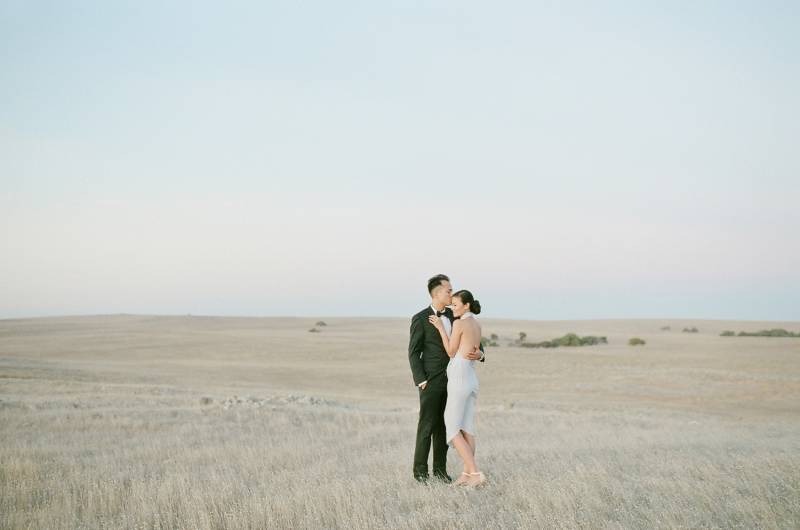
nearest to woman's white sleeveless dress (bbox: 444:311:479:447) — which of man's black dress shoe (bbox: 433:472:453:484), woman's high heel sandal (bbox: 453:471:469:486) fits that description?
woman's high heel sandal (bbox: 453:471:469:486)

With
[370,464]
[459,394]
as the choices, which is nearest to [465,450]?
[459,394]

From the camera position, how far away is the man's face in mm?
7332

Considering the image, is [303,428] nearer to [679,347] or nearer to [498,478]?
[498,478]

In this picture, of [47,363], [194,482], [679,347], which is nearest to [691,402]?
[679,347]

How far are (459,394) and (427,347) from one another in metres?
0.65

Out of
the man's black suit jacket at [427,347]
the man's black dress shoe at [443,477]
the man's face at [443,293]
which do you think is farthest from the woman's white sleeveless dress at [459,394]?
the man's black dress shoe at [443,477]

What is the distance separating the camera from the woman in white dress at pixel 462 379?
713 centimetres

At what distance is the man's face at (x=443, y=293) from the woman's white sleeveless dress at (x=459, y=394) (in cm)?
29

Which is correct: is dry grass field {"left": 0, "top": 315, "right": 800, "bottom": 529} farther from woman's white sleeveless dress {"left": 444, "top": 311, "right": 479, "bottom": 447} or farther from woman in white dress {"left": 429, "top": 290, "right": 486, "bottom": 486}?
woman's white sleeveless dress {"left": 444, "top": 311, "right": 479, "bottom": 447}

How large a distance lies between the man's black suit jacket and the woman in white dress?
147 millimetres

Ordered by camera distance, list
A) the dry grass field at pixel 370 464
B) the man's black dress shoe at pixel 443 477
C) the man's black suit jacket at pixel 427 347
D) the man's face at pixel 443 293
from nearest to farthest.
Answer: the dry grass field at pixel 370 464 < the man's face at pixel 443 293 < the man's black suit jacket at pixel 427 347 < the man's black dress shoe at pixel 443 477

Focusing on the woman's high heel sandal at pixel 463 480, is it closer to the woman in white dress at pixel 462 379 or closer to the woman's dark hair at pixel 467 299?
the woman in white dress at pixel 462 379

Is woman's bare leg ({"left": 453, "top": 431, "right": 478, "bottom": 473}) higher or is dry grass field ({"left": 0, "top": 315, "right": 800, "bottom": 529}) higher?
woman's bare leg ({"left": 453, "top": 431, "right": 478, "bottom": 473})

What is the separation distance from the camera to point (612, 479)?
712 centimetres
